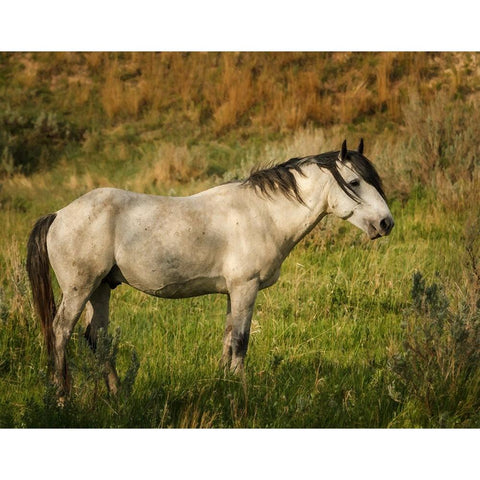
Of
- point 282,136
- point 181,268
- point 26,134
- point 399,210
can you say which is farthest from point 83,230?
point 26,134

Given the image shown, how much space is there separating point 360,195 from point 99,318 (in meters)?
2.12

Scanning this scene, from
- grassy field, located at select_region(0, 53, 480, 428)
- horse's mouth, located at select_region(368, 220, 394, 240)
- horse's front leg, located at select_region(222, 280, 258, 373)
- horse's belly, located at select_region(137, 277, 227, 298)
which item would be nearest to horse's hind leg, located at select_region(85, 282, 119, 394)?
grassy field, located at select_region(0, 53, 480, 428)

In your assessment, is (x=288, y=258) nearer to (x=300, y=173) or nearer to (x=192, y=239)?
(x=300, y=173)

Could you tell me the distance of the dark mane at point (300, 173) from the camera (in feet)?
→ 16.6

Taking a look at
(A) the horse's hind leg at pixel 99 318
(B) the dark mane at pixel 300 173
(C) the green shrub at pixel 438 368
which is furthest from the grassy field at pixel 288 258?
(B) the dark mane at pixel 300 173

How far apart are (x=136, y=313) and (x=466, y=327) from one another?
3.31 meters

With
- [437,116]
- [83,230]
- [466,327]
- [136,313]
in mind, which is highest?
[437,116]

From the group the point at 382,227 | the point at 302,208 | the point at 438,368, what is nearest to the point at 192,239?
the point at 302,208

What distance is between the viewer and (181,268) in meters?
5.00

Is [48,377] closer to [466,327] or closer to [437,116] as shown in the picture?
[466,327]

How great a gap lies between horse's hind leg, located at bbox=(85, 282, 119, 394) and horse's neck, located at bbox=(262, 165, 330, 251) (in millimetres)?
1348

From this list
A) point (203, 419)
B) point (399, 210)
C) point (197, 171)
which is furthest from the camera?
point (197, 171)

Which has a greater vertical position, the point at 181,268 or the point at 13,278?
the point at 181,268

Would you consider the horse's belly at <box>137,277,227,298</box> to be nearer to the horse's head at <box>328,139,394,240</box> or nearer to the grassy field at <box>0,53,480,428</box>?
the grassy field at <box>0,53,480,428</box>
